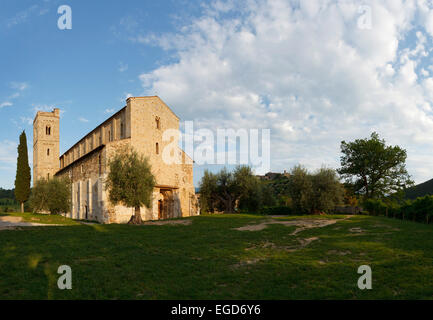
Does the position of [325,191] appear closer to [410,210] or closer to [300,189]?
[300,189]

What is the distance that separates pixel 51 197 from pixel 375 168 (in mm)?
46672

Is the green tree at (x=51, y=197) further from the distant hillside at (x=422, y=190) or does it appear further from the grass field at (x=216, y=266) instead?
the distant hillside at (x=422, y=190)

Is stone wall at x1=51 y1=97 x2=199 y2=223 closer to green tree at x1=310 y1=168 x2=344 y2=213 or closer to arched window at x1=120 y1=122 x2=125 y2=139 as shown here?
arched window at x1=120 y1=122 x2=125 y2=139

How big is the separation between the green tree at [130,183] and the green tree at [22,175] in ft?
90.4

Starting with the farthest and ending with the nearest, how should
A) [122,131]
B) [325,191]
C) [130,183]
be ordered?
[122,131], [325,191], [130,183]

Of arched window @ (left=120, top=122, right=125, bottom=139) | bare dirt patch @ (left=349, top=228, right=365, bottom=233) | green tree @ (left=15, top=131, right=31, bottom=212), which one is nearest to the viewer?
bare dirt patch @ (left=349, top=228, right=365, bottom=233)

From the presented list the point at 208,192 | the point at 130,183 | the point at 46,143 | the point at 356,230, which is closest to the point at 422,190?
the point at 208,192

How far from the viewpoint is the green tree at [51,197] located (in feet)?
114

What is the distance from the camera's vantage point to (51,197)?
115 feet

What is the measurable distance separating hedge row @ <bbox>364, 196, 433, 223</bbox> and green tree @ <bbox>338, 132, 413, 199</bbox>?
7.50 metres

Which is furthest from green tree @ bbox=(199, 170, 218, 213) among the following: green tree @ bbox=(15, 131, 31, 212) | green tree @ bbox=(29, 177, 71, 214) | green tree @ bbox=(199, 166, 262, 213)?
green tree @ bbox=(15, 131, 31, 212)

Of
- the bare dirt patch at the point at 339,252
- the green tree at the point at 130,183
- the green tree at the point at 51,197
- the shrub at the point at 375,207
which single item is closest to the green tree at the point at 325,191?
the shrub at the point at 375,207

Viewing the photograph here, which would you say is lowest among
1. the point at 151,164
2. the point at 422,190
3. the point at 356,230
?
the point at 422,190

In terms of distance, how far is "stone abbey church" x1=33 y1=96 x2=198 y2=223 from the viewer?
3048 cm
